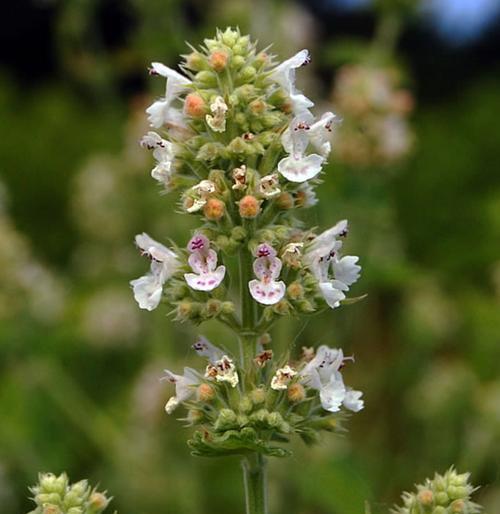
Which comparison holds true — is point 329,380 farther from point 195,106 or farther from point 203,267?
point 195,106

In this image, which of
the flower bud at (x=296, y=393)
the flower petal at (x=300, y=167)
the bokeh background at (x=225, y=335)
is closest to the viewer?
the flower petal at (x=300, y=167)

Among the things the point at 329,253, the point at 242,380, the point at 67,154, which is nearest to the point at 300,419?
the point at 242,380

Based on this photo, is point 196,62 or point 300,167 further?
point 196,62

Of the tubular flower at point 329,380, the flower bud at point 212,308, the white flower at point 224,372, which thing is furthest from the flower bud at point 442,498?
the flower bud at point 212,308

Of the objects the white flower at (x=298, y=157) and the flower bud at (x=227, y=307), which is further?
the flower bud at (x=227, y=307)

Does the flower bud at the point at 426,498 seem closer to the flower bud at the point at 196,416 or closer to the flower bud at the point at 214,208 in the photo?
the flower bud at the point at 196,416

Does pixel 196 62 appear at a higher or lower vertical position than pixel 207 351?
higher

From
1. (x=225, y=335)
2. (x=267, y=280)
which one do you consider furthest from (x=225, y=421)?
(x=225, y=335)
